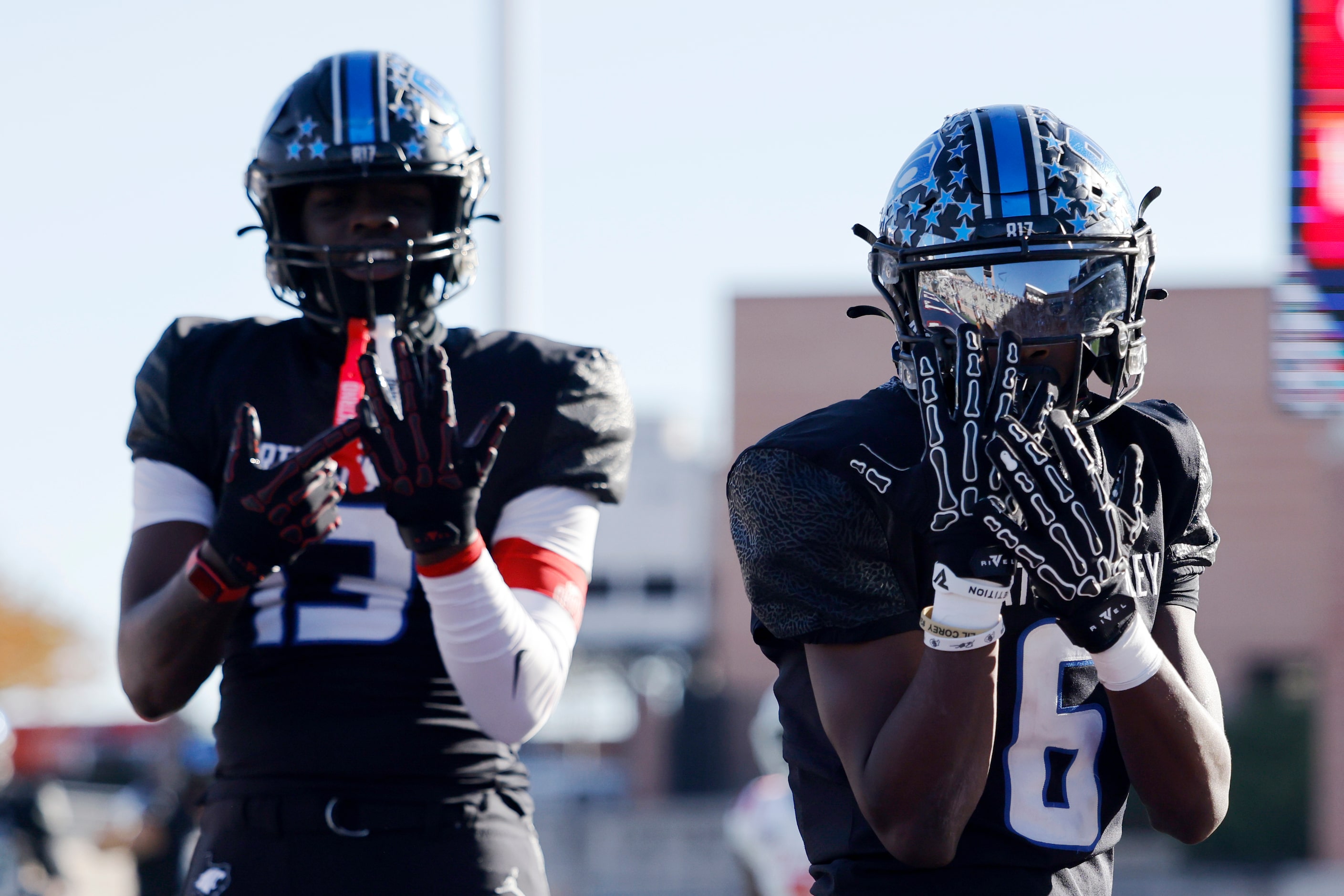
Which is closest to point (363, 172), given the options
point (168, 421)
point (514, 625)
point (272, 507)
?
point (168, 421)

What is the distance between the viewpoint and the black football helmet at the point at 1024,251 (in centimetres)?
222

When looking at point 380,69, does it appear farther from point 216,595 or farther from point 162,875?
point 162,875

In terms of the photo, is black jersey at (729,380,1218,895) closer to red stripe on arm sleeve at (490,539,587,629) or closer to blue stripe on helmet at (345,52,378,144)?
red stripe on arm sleeve at (490,539,587,629)

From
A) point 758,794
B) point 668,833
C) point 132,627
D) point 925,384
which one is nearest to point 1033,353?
point 925,384

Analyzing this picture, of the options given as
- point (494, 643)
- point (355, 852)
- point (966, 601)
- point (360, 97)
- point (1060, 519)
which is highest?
point (360, 97)

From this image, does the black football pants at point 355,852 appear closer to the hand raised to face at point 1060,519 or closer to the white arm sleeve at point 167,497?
the white arm sleeve at point 167,497

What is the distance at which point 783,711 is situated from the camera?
2273 millimetres

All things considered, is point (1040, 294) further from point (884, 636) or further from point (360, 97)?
point (360, 97)

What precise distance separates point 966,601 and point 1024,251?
21.6 inches

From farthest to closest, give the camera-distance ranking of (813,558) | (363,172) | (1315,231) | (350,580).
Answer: (1315,231) < (363,172) < (350,580) < (813,558)

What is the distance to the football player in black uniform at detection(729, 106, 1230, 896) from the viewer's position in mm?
1961

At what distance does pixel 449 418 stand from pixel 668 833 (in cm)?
1866

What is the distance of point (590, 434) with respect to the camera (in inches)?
103

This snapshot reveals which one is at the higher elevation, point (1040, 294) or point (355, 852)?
point (1040, 294)
